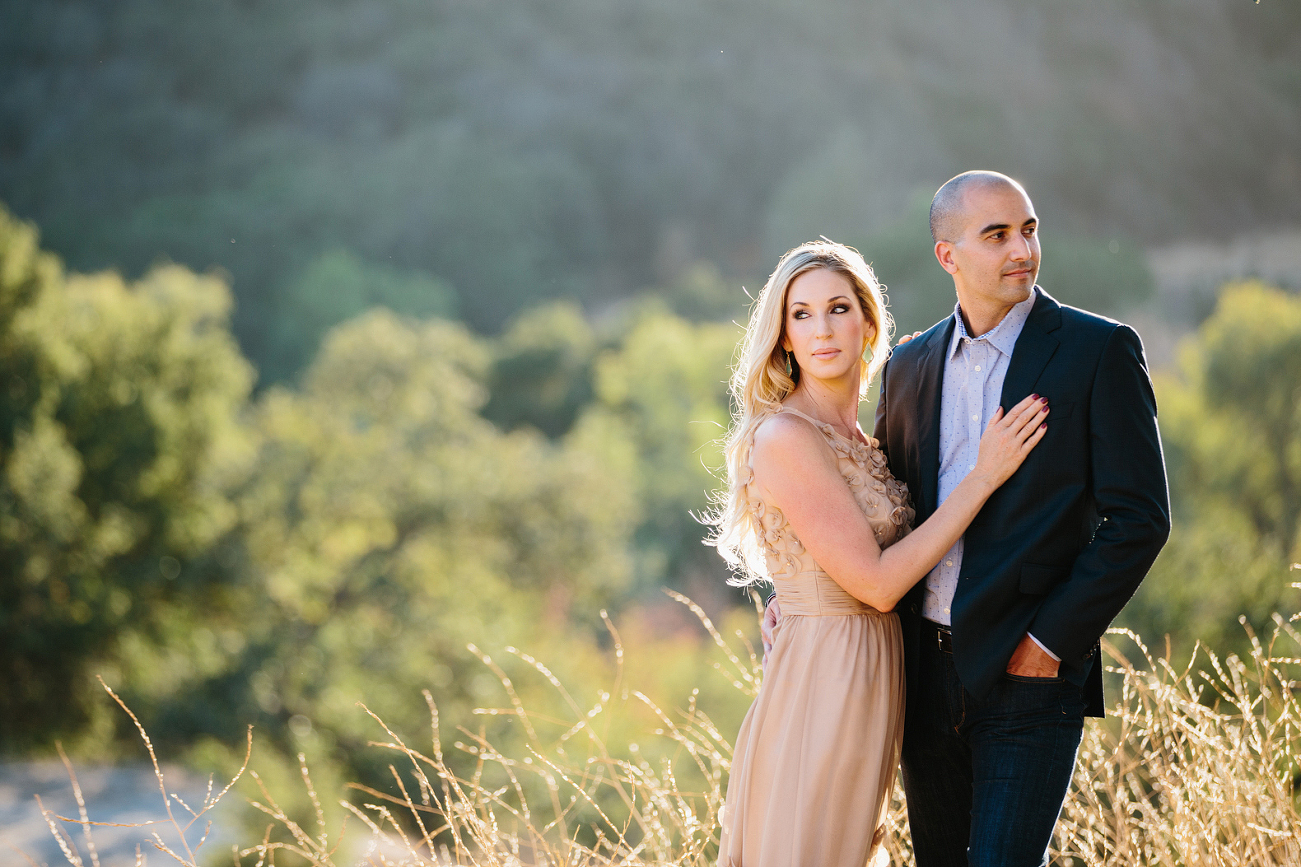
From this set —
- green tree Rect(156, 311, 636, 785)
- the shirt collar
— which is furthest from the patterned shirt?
green tree Rect(156, 311, 636, 785)

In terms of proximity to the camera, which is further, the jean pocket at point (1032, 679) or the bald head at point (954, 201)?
the bald head at point (954, 201)

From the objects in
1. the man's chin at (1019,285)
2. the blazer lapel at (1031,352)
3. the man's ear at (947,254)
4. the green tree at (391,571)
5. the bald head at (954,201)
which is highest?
the bald head at (954,201)

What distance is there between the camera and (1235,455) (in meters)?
19.5

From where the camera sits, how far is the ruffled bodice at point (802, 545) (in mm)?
2041

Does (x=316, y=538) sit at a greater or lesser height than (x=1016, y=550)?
lesser

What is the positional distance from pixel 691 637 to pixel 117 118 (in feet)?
130

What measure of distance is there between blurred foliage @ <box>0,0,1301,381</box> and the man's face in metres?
31.1

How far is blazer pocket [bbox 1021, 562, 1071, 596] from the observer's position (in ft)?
6.06

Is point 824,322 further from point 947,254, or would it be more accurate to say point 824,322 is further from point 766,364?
point 947,254

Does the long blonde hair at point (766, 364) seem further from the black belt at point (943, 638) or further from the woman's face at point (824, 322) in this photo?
the black belt at point (943, 638)

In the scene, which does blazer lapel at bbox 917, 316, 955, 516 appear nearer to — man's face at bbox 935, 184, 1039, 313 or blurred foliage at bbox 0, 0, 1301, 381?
man's face at bbox 935, 184, 1039, 313

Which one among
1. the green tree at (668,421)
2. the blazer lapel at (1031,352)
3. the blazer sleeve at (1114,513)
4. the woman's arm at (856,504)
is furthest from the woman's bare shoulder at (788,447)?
the green tree at (668,421)

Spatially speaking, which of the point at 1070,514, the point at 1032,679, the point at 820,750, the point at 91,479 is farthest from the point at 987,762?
the point at 91,479

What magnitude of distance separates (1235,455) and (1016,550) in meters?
20.5
